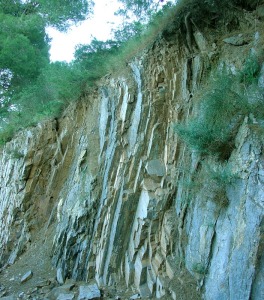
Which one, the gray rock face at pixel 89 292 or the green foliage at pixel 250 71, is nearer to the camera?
the green foliage at pixel 250 71

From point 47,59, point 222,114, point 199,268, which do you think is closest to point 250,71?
point 222,114

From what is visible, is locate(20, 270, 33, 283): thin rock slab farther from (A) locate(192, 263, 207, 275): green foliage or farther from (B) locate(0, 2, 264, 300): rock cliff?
(A) locate(192, 263, 207, 275): green foliage

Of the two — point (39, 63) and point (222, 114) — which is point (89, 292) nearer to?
point (222, 114)

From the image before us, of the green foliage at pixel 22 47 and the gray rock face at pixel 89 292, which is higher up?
the green foliage at pixel 22 47

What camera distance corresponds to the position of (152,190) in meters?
5.49

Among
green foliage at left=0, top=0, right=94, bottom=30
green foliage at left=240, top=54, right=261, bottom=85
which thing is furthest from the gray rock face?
green foliage at left=0, top=0, right=94, bottom=30

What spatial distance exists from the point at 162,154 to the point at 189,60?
2.16m

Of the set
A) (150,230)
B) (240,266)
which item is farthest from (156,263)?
(240,266)

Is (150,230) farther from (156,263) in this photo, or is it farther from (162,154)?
(162,154)

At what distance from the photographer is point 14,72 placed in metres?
12.3

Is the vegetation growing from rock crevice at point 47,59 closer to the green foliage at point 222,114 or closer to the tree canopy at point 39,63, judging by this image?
the tree canopy at point 39,63

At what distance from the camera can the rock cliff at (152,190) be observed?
3.69 metres

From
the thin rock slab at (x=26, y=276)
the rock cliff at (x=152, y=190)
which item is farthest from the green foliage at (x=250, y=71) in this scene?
the thin rock slab at (x=26, y=276)

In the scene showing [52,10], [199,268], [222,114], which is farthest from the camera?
[52,10]
